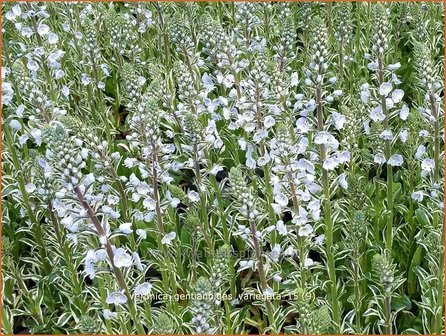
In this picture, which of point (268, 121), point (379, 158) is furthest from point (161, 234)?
point (379, 158)

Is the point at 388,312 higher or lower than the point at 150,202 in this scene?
lower

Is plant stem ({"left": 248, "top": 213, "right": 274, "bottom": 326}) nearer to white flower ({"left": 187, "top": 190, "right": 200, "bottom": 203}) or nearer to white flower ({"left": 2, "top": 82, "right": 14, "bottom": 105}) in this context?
white flower ({"left": 187, "top": 190, "right": 200, "bottom": 203})

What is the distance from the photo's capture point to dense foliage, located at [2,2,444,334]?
5.47 meters

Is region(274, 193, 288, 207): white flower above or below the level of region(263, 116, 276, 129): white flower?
below

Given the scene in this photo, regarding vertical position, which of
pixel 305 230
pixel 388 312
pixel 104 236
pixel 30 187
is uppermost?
pixel 104 236

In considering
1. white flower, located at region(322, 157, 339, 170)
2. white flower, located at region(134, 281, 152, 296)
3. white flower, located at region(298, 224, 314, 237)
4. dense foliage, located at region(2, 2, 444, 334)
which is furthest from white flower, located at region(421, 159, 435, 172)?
white flower, located at region(134, 281, 152, 296)

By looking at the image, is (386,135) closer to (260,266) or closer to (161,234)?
(260,266)

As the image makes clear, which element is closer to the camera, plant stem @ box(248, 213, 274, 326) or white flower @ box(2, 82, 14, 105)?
plant stem @ box(248, 213, 274, 326)

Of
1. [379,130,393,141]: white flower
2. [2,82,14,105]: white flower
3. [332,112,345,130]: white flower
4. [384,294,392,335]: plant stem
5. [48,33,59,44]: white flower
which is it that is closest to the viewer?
[384,294,392,335]: plant stem

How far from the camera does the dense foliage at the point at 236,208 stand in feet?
17.9

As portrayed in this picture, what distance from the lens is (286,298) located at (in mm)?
6902

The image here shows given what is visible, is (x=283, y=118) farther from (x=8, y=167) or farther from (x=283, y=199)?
(x=8, y=167)

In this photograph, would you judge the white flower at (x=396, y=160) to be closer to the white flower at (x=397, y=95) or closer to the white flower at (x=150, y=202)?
the white flower at (x=397, y=95)

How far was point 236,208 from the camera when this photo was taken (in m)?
5.94
